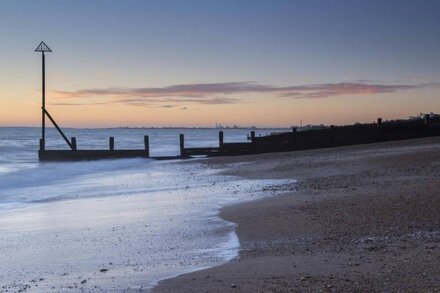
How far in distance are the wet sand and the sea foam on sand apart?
49cm

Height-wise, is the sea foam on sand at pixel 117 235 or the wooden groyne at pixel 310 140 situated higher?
the wooden groyne at pixel 310 140

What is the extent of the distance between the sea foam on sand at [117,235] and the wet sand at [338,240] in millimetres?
490

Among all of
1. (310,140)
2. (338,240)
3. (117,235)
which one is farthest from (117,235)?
(310,140)

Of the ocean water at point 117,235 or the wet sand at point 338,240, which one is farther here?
the ocean water at point 117,235

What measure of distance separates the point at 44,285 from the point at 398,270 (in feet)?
12.0

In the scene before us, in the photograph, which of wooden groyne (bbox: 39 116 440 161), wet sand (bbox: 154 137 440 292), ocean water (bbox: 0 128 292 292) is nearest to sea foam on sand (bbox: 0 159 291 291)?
ocean water (bbox: 0 128 292 292)

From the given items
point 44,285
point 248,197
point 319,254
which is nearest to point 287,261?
point 319,254

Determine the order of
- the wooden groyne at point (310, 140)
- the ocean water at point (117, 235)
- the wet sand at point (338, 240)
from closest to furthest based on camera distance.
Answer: the wet sand at point (338, 240)
the ocean water at point (117, 235)
the wooden groyne at point (310, 140)

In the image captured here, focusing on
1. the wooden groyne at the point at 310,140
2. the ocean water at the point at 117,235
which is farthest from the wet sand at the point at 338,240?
the wooden groyne at the point at 310,140

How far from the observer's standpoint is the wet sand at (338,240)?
5.26m

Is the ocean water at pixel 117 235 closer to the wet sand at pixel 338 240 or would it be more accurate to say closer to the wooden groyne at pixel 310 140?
the wet sand at pixel 338 240

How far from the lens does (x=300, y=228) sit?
7953 mm

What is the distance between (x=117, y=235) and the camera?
27.6 feet

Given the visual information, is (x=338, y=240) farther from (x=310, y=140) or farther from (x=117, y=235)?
(x=310, y=140)
